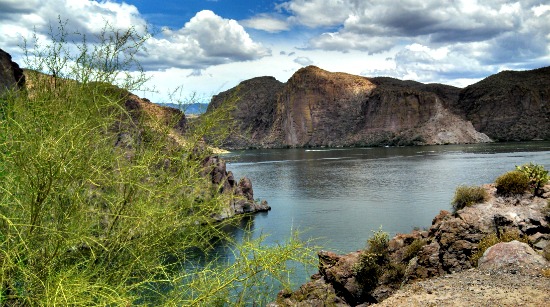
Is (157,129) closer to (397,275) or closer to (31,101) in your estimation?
(31,101)

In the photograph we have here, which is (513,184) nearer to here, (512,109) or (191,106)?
(191,106)

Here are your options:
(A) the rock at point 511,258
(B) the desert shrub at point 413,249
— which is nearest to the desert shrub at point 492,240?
(A) the rock at point 511,258

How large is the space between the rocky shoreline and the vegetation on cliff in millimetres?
8468

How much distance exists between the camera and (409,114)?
18538 centimetres

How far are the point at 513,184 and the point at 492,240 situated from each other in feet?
12.4

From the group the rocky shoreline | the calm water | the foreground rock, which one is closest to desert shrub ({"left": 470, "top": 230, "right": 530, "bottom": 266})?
the rocky shoreline

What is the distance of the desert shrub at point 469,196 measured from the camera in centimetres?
1902

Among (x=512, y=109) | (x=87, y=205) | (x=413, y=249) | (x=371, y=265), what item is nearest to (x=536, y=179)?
(x=413, y=249)

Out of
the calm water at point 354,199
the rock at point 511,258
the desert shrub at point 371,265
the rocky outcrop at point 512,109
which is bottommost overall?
the calm water at point 354,199

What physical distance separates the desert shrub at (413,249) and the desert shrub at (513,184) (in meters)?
4.20

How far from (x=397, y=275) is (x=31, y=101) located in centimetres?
1538

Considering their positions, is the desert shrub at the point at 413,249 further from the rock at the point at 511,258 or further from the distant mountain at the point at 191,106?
the distant mountain at the point at 191,106

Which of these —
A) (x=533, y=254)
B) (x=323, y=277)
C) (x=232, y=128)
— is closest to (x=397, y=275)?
(x=323, y=277)

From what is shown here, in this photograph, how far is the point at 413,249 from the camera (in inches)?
721
